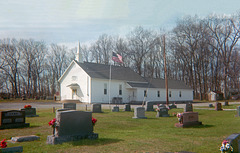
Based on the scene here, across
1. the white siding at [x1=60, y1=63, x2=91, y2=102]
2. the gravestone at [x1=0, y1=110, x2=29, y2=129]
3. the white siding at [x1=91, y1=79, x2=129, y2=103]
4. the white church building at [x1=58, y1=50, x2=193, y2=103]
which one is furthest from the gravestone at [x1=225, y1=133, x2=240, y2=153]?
the white siding at [x1=60, y1=63, x2=91, y2=102]

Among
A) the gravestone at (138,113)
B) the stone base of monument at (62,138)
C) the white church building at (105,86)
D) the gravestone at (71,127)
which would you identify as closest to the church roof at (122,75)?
the white church building at (105,86)

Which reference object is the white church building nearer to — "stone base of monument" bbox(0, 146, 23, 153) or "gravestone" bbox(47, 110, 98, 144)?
"gravestone" bbox(47, 110, 98, 144)

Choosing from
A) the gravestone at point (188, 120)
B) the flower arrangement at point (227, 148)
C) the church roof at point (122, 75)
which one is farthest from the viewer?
the church roof at point (122, 75)

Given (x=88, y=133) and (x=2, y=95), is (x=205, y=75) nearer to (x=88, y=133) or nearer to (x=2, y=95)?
(x=2, y=95)

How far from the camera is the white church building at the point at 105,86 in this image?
39.6m

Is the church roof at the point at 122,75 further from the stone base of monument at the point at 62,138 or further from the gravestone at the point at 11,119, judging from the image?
the stone base of monument at the point at 62,138

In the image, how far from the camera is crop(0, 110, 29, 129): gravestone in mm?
12484

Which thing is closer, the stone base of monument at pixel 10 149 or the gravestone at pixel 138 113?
the stone base of monument at pixel 10 149

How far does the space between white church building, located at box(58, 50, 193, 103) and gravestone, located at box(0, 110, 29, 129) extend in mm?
25346

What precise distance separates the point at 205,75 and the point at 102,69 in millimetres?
34858

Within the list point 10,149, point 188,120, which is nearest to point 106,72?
point 188,120

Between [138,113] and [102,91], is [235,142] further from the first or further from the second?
[102,91]

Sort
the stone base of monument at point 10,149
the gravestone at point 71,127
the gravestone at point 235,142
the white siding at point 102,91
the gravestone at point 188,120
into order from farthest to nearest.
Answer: the white siding at point 102,91
the gravestone at point 188,120
the gravestone at point 71,127
the stone base of monument at point 10,149
the gravestone at point 235,142

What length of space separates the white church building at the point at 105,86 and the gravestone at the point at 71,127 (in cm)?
2931
